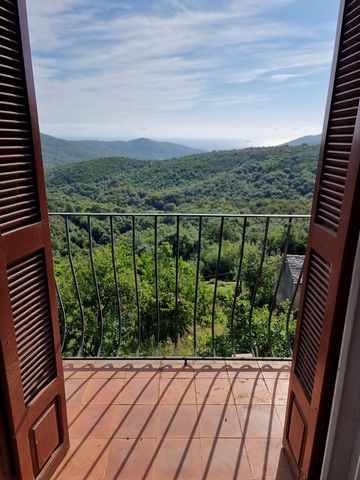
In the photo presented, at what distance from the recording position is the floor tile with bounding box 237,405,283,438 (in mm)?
1773

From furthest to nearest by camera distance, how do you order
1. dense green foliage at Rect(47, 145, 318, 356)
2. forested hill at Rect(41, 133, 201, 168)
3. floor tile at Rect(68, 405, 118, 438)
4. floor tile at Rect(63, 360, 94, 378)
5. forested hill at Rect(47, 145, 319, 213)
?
forested hill at Rect(41, 133, 201, 168)
forested hill at Rect(47, 145, 319, 213)
dense green foliage at Rect(47, 145, 318, 356)
floor tile at Rect(63, 360, 94, 378)
floor tile at Rect(68, 405, 118, 438)

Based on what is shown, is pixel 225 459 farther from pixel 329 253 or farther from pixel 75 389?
pixel 329 253

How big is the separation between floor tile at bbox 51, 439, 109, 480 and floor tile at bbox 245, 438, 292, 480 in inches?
31.3

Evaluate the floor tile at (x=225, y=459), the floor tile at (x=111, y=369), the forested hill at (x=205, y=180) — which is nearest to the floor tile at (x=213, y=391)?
the floor tile at (x=225, y=459)

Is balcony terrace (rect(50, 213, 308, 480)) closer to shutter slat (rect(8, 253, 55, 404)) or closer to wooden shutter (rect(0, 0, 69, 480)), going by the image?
wooden shutter (rect(0, 0, 69, 480))

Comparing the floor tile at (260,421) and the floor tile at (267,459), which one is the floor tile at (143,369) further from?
the floor tile at (267,459)

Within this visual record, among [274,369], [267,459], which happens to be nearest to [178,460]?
[267,459]

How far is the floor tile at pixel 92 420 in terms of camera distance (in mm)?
1765

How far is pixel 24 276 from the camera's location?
1234 millimetres

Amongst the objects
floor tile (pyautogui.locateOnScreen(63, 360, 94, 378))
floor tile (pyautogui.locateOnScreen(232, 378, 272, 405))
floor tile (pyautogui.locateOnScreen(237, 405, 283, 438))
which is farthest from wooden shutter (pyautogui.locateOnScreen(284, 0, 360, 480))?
floor tile (pyautogui.locateOnScreen(63, 360, 94, 378))

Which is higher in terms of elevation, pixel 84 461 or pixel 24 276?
pixel 24 276

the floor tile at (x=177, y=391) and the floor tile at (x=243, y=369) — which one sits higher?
the floor tile at (x=243, y=369)

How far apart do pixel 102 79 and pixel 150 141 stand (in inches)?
1268

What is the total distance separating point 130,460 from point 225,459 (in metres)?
0.51
